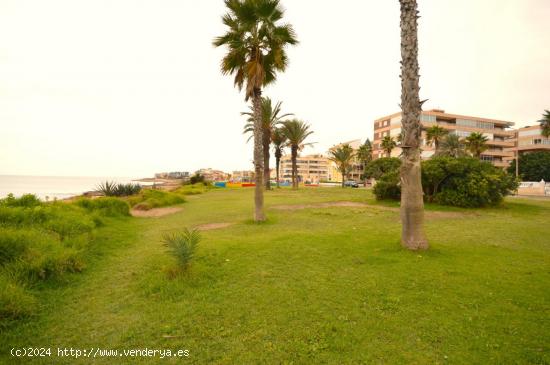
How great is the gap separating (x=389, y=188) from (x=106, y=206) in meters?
17.6

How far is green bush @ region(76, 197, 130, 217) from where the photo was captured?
40.7ft

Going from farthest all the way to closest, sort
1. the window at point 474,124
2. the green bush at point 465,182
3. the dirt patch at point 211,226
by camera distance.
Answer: the window at point 474,124
the green bush at point 465,182
the dirt patch at point 211,226

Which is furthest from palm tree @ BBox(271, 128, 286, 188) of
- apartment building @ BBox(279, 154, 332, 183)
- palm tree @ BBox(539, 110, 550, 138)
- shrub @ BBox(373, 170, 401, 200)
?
apartment building @ BBox(279, 154, 332, 183)

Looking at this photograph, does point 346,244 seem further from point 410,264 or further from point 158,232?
point 158,232

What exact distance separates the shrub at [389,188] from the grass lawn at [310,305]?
457 inches

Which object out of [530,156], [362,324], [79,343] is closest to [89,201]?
[79,343]

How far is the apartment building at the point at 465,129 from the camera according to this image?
2537 inches

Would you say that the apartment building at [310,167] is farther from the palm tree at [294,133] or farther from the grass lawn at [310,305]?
the grass lawn at [310,305]

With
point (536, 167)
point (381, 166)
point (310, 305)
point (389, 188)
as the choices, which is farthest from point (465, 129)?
point (310, 305)

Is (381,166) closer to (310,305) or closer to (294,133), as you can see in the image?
(294,133)

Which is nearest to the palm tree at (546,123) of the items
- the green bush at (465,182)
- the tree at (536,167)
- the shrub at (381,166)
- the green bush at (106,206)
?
the tree at (536,167)

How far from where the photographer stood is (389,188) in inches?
776

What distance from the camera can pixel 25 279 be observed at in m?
4.97

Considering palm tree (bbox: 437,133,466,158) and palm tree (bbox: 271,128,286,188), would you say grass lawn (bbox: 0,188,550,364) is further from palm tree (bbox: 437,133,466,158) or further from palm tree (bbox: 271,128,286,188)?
palm tree (bbox: 437,133,466,158)
